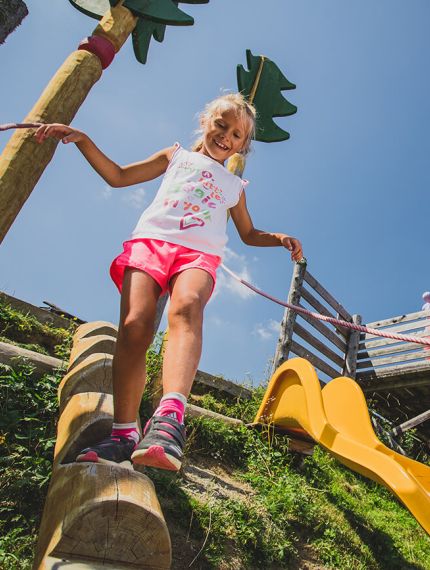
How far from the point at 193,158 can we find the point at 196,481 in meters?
2.28

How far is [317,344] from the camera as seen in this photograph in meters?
8.33

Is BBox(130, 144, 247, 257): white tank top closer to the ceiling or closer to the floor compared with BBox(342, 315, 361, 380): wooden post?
closer to the floor

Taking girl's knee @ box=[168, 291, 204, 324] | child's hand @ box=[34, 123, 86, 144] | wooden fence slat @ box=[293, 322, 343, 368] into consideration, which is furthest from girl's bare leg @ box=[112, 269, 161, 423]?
wooden fence slat @ box=[293, 322, 343, 368]

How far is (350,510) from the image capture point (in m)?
4.39

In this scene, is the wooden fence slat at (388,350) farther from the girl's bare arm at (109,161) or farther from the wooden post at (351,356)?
the girl's bare arm at (109,161)

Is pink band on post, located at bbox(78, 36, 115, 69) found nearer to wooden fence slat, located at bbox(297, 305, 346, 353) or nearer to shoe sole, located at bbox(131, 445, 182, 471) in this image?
shoe sole, located at bbox(131, 445, 182, 471)

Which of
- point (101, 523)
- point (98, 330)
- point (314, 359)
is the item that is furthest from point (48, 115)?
point (314, 359)

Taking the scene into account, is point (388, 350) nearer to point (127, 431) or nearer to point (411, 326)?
point (411, 326)

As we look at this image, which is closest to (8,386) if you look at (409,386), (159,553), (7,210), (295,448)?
(7,210)

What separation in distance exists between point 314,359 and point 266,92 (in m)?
4.55

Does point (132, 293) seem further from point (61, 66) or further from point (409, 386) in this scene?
point (409, 386)

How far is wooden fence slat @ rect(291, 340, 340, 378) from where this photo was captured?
294 inches

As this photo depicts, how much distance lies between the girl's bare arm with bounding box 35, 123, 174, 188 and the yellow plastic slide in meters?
2.25

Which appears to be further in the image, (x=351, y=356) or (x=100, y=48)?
(x=351, y=356)
